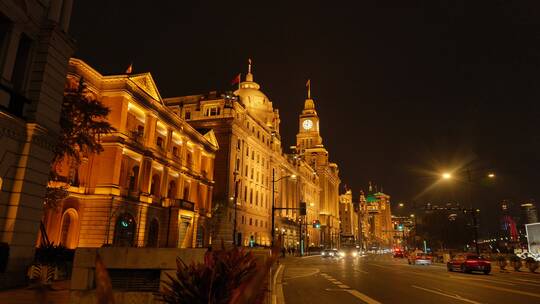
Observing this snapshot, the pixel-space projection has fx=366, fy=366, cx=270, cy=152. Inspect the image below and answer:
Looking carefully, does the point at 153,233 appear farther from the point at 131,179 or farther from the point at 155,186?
the point at 131,179

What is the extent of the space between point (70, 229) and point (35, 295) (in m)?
21.5

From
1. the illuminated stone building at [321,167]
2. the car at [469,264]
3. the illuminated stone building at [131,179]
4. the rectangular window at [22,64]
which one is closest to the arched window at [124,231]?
the illuminated stone building at [131,179]

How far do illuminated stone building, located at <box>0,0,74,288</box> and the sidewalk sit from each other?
905 millimetres

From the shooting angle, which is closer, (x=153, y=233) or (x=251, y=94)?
(x=153, y=233)

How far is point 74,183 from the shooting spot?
31.0 meters

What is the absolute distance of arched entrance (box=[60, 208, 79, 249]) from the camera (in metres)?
30.2

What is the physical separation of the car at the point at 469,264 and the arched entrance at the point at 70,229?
103ft

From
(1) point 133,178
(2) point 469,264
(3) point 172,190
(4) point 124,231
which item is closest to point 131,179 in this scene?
(1) point 133,178

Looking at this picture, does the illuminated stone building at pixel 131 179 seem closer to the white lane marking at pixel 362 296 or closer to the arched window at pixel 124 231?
the arched window at pixel 124 231

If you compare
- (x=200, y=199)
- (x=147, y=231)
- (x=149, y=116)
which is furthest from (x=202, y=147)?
(x=147, y=231)

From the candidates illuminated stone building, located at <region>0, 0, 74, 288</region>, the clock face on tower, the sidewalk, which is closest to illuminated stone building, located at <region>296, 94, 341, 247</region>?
the clock face on tower

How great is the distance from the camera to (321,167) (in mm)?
126875

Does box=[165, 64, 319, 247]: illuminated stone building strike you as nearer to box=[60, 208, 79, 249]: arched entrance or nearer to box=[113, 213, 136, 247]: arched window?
box=[113, 213, 136, 247]: arched window

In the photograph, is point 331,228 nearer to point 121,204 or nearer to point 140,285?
point 121,204
